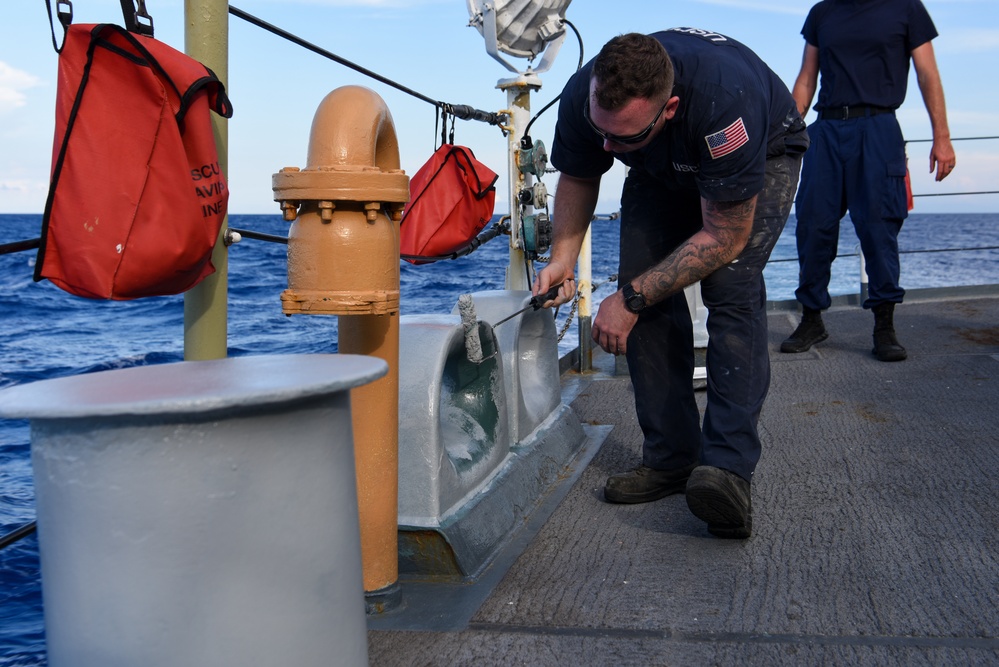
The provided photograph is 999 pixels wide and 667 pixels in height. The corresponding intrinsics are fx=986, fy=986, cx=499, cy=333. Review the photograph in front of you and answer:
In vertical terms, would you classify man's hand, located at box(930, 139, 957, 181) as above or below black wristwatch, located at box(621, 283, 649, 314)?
above

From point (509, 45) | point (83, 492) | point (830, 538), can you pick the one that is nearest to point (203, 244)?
point (83, 492)

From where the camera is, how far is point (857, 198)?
4.80m

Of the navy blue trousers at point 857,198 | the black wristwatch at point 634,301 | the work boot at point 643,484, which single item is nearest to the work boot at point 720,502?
the work boot at point 643,484

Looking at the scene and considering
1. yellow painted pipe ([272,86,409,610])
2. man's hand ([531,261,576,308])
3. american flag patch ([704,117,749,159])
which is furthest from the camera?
man's hand ([531,261,576,308])

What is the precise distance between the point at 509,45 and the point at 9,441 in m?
4.12

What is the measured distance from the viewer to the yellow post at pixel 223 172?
1.95 meters

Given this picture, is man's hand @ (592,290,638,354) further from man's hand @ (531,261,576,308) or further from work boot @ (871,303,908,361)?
work boot @ (871,303,908,361)

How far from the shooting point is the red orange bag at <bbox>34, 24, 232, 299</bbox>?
163cm

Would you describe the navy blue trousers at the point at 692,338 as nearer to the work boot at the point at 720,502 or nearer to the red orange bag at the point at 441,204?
the work boot at the point at 720,502

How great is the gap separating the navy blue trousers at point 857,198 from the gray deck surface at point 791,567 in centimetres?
118

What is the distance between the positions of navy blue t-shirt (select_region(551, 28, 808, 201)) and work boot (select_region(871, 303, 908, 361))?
2.15 metres

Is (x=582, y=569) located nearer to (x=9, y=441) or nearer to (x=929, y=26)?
(x=929, y=26)

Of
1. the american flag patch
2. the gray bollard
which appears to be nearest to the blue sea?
the gray bollard

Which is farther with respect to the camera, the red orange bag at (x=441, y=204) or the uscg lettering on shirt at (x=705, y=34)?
the red orange bag at (x=441, y=204)
